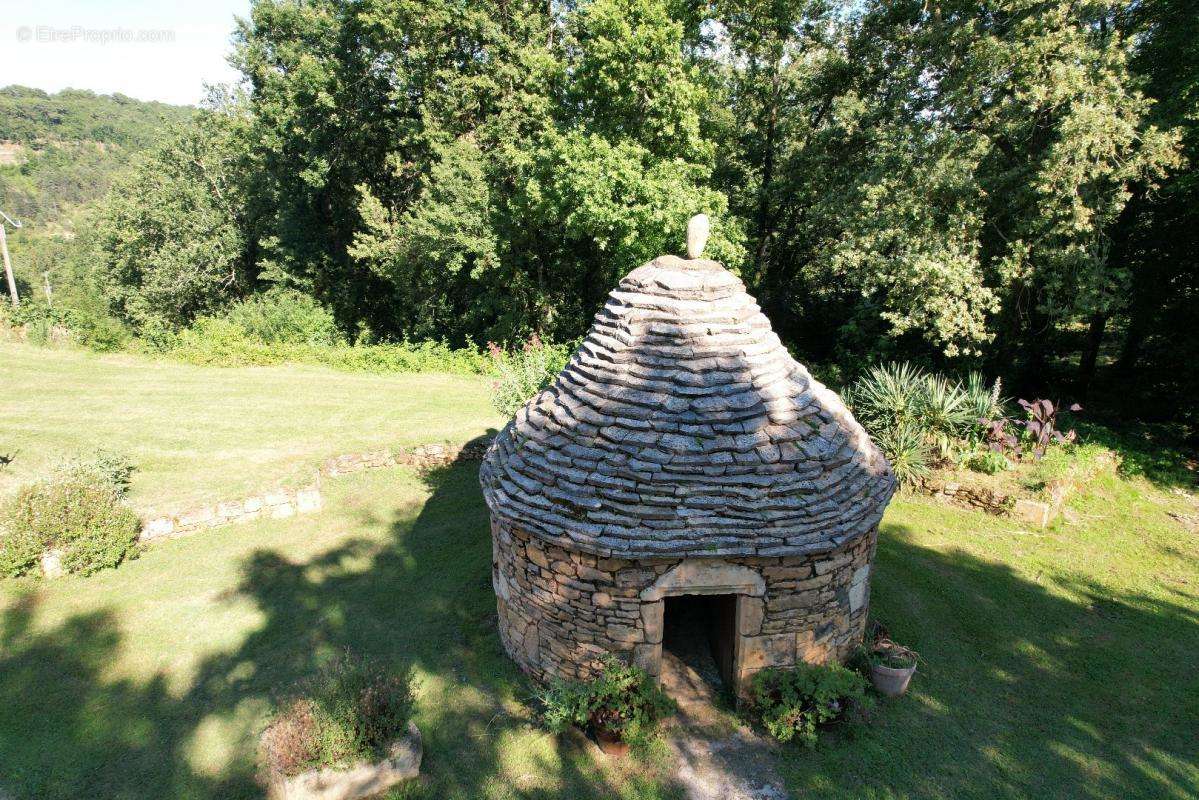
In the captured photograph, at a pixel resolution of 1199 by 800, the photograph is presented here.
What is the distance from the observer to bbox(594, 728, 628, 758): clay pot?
19.1ft

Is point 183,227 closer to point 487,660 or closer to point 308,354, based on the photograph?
point 308,354

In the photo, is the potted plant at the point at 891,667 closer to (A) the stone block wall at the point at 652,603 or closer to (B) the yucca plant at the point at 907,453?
(A) the stone block wall at the point at 652,603

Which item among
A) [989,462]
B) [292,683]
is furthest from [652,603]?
[989,462]

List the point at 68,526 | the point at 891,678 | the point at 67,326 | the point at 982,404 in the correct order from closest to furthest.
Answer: the point at 891,678 → the point at 68,526 → the point at 982,404 → the point at 67,326

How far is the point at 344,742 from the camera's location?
5.40 m

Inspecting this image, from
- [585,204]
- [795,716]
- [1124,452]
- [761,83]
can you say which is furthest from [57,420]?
[1124,452]

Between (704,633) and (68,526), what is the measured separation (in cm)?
910

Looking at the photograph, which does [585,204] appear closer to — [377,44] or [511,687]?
[377,44]

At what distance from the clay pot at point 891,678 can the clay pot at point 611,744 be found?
2845 mm

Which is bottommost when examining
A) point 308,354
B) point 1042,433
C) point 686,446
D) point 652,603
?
point 652,603

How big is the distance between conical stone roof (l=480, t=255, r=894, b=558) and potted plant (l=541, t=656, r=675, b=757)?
133 centimetres

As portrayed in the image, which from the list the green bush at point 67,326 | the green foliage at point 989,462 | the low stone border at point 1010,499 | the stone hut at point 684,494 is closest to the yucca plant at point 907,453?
the low stone border at point 1010,499

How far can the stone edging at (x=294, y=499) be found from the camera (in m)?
9.84

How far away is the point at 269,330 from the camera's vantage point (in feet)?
67.5
